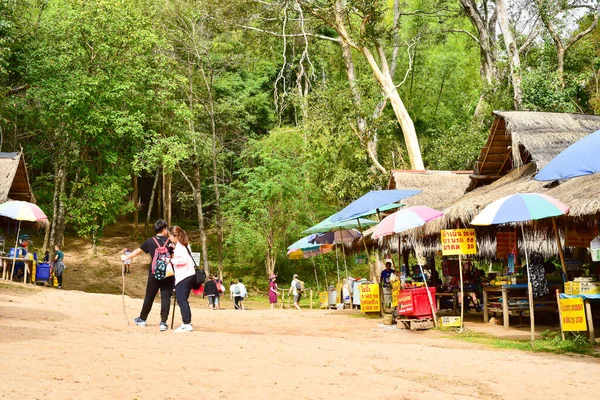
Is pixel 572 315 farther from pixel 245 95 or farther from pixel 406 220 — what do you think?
pixel 245 95

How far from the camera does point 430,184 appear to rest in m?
20.8

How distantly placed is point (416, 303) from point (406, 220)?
1.56 m

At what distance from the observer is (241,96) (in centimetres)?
3716

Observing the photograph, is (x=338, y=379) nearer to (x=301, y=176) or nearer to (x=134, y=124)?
(x=134, y=124)

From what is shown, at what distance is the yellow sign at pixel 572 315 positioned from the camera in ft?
34.4

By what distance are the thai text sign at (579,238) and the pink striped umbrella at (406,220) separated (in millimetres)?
2567

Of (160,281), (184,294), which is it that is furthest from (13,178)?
(184,294)

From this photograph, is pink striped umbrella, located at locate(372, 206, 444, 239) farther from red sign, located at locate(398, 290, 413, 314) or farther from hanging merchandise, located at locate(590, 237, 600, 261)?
hanging merchandise, located at locate(590, 237, 600, 261)

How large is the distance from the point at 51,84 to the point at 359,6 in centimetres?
1135

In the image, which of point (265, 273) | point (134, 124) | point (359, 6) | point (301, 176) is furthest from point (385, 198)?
point (265, 273)

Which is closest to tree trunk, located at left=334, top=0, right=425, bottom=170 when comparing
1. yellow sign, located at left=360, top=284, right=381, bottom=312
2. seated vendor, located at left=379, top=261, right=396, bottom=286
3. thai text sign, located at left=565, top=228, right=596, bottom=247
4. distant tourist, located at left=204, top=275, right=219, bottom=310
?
distant tourist, located at left=204, top=275, right=219, bottom=310

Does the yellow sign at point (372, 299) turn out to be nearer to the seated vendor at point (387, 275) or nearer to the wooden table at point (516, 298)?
the seated vendor at point (387, 275)

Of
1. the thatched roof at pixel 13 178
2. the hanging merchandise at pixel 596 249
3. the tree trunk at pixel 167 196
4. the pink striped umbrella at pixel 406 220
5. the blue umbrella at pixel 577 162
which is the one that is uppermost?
the tree trunk at pixel 167 196

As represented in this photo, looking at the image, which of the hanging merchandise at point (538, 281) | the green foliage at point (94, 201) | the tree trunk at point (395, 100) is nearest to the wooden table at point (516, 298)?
the hanging merchandise at point (538, 281)
